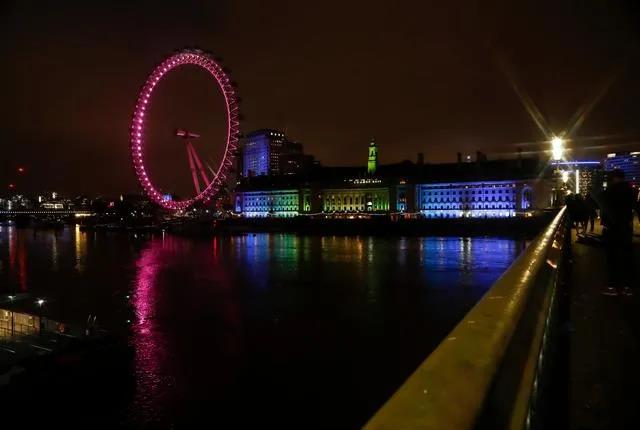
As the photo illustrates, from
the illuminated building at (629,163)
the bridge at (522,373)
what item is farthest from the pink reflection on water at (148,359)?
the illuminated building at (629,163)

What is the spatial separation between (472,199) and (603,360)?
92215mm

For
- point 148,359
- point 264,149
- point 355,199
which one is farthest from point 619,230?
point 264,149

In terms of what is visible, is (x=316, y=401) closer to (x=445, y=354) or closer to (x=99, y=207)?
(x=445, y=354)

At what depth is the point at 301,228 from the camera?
79.4 meters

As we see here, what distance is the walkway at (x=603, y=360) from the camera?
6.82 ft

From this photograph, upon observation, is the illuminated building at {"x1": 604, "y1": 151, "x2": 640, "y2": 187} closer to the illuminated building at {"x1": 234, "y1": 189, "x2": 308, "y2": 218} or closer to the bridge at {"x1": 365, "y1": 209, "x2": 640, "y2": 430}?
the bridge at {"x1": 365, "y1": 209, "x2": 640, "y2": 430}

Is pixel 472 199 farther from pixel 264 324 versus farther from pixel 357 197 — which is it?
pixel 264 324

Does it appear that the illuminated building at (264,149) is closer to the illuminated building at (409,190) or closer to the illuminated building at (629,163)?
the illuminated building at (409,190)

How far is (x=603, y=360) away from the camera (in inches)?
111

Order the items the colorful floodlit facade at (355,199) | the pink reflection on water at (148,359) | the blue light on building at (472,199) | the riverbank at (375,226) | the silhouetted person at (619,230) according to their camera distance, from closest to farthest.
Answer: the silhouetted person at (619,230) → the pink reflection on water at (148,359) → the riverbank at (375,226) → the blue light on building at (472,199) → the colorful floodlit facade at (355,199)

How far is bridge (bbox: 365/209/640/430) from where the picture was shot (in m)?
0.82

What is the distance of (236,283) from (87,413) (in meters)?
15.8

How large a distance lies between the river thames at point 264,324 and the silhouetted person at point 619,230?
572 cm

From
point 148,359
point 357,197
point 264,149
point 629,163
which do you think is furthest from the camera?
point 264,149
